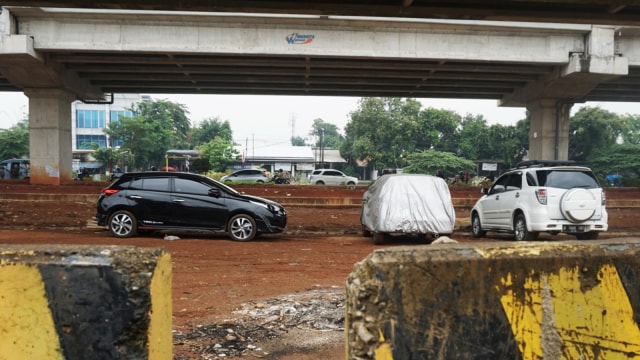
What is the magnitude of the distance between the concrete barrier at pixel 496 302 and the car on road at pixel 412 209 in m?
8.40

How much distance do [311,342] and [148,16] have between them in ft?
62.9

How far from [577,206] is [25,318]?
1074 cm

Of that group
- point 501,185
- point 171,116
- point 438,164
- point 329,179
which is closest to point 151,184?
point 501,185

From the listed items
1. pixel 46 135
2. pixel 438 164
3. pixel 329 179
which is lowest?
pixel 329 179

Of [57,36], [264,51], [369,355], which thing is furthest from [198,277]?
[57,36]

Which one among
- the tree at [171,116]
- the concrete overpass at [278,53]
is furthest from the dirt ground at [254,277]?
the tree at [171,116]

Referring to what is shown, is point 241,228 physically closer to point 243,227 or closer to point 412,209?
point 243,227

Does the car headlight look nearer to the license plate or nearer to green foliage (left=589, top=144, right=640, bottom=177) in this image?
the license plate

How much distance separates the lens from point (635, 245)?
8.05 feet

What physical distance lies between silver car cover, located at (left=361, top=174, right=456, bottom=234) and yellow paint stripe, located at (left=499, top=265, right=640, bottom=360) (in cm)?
842

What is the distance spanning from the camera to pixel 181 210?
36.4 ft

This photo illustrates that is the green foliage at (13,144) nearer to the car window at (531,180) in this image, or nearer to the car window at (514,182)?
the car window at (514,182)

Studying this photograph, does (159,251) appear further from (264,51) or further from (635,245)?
(264,51)

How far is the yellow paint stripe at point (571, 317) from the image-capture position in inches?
88.0
